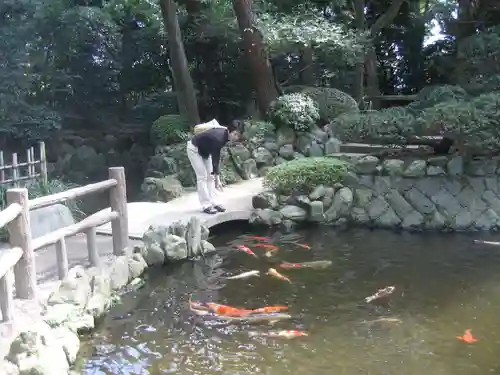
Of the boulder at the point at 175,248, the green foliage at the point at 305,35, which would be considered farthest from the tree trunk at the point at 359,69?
the boulder at the point at 175,248

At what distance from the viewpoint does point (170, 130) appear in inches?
532

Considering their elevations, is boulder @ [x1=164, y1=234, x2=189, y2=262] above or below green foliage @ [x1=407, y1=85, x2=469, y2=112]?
below

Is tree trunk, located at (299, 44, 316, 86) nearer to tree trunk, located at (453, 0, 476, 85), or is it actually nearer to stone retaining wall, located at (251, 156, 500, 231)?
tree trunk, located at (453, 0, 476, 85)

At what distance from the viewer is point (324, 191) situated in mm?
9648

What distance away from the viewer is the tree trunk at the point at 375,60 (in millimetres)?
15109

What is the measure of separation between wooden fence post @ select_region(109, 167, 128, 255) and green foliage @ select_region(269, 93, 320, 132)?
18.8ft

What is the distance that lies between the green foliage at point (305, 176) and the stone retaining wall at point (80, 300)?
217 centimetres

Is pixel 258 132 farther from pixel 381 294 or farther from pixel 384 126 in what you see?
pixel 381 294

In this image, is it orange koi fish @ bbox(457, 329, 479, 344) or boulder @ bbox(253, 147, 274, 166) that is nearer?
orange koi fish @ bbox(457, 329, 479, 344)

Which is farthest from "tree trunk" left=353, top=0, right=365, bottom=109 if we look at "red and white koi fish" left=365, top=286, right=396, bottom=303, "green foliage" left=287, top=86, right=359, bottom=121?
"red and white koi fish" left=365, top=286, right=396, bottom=303

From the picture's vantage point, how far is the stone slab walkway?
323 inches

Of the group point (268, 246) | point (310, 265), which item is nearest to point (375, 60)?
point (268, 246)

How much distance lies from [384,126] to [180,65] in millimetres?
5713

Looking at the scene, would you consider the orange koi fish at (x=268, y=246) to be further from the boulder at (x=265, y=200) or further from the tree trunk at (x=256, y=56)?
the tree trunk at (x=256, y=56)
